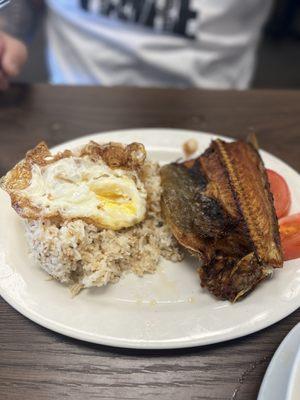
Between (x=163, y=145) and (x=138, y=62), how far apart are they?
2.31ft

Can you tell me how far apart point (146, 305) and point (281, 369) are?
0.36m

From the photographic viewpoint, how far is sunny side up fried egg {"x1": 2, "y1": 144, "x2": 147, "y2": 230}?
116 centimetres

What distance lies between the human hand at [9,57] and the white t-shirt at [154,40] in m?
0.32

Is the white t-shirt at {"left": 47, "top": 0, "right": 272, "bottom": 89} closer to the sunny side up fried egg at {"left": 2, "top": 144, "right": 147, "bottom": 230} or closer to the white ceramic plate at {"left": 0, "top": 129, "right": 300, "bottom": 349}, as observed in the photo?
the sunny side up fried egg at {"left": 2, "top": 144, "right": 147, "bottom": 230}

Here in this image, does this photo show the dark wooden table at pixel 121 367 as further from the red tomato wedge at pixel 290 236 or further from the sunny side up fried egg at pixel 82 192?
the sunny side up fried egg at pixel 82 192

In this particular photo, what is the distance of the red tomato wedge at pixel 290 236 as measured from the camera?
1236mm

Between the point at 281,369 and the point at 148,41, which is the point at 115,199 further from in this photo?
the point at 148,41

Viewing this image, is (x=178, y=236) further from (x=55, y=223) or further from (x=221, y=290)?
(x=55, y=223)

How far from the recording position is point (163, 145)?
1.61m

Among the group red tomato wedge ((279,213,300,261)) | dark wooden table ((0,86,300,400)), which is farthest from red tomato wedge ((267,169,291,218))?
dark wooden table ((0,86,300,400))

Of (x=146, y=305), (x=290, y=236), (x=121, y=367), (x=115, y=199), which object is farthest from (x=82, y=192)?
(x=290, y=236)

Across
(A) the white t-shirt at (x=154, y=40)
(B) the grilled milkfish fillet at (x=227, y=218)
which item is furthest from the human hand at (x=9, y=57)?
(B) the grilled milkfish fillet at (x=227, y=218)

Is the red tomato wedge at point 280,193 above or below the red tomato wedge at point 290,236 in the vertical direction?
above

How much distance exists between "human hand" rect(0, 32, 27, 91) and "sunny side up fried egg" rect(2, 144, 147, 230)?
2.70 ft
